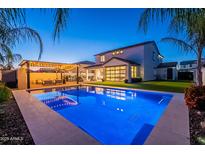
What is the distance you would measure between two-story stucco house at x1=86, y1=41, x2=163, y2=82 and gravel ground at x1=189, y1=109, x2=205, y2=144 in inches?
233

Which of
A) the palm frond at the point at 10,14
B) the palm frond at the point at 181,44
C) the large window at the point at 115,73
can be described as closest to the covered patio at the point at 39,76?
the palm frond at the point at 10,14

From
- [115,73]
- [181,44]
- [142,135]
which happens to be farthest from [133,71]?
[142,135]

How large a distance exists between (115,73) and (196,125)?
1561 cm

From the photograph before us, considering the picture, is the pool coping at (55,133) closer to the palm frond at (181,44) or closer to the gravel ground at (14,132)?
the gravel ground at (14,132)

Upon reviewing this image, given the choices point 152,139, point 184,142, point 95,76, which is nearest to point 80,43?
point 152,139

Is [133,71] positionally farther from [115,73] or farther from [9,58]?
[9,58]

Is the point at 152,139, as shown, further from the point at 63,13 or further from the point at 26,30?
the point at 26,30

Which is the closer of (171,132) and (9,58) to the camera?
(171,132)

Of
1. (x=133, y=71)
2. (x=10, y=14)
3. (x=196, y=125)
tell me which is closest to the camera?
(x=10, y=14)

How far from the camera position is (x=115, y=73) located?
19578mm

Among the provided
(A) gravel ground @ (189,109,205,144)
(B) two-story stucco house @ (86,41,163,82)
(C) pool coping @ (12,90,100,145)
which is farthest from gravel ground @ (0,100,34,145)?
(B) two-story stucco house @ (86,41,163,82)

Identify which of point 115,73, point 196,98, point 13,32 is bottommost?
point 196,98

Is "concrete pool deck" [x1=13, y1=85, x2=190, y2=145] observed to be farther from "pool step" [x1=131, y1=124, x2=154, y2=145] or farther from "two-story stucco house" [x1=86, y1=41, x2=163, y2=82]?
"two-story stucco house" [x1=86, y1=41, x2=163, y2=82]

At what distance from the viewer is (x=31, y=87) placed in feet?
42.1
